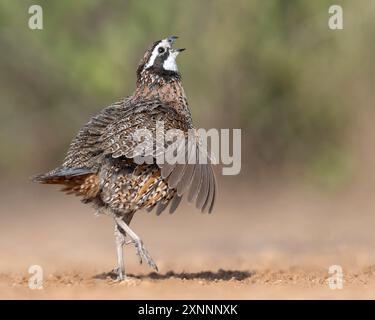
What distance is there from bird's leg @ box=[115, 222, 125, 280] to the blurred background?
547 cm

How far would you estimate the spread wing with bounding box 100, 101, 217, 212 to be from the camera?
8.09m

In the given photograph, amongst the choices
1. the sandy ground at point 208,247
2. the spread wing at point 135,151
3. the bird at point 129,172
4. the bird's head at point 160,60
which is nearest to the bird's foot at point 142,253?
the bird at point 129,172

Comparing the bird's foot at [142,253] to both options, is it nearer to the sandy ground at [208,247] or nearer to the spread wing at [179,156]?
the sandy ground at [208,247]

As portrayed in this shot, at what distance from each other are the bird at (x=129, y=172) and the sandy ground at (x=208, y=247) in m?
0.75

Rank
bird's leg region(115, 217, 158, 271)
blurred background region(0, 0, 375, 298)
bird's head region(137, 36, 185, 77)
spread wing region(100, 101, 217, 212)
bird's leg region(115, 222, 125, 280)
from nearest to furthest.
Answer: spread wing region(100, 101, 217, 212) < bird's leg region(115, 217, 158, 271) < bird's leg region(115, 222, 125, 280) < bird's head region(137, 36, 185, 77) < blurred background region(0, 0, 375, 298)

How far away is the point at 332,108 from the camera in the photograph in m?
15.5

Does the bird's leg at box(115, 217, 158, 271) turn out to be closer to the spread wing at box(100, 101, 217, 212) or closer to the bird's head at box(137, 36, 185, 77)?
the spread wing at box(100, 101, 217, 212)

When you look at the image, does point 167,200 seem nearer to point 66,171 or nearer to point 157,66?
point 66,171

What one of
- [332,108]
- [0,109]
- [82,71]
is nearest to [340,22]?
[332,108]

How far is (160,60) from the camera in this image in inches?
363

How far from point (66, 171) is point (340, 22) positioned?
24.9 feet

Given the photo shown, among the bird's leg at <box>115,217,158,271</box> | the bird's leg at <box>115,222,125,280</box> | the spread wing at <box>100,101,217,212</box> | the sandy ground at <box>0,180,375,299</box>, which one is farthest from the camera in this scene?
the bird's leg at <box>115,222,125,280</box>

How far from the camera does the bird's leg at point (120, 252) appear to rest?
856 centimetres

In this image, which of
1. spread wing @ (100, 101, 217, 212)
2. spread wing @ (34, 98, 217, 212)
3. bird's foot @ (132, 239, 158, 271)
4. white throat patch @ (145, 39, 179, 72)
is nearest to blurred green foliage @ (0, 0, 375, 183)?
white throat patch @ (145, 39, 179, 72)
